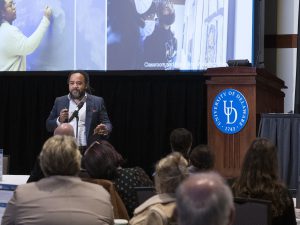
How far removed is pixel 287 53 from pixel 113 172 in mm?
5006

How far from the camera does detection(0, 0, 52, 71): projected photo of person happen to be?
7977 millimetres

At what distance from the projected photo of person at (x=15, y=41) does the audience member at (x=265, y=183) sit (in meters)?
5.04

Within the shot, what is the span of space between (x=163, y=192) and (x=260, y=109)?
363cm

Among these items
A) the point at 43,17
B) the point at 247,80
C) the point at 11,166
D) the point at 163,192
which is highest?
the point at 43,17

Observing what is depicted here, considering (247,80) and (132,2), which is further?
(132,2)

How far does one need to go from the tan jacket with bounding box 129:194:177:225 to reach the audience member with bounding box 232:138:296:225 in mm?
756

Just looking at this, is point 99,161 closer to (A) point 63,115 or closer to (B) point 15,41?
(A) point 63,115

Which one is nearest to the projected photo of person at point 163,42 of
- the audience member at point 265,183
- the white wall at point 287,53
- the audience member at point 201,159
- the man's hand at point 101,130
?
the white wall at point 287,53

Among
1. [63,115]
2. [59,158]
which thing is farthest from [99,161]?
[63,115]

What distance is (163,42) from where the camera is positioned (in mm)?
7566

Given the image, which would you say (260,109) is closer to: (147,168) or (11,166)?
(147,168)

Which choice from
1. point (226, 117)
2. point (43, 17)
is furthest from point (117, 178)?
point (43, 17)

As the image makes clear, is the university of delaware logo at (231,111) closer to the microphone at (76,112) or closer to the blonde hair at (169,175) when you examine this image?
the microphone at (76,112)

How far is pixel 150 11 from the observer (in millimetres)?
7621
